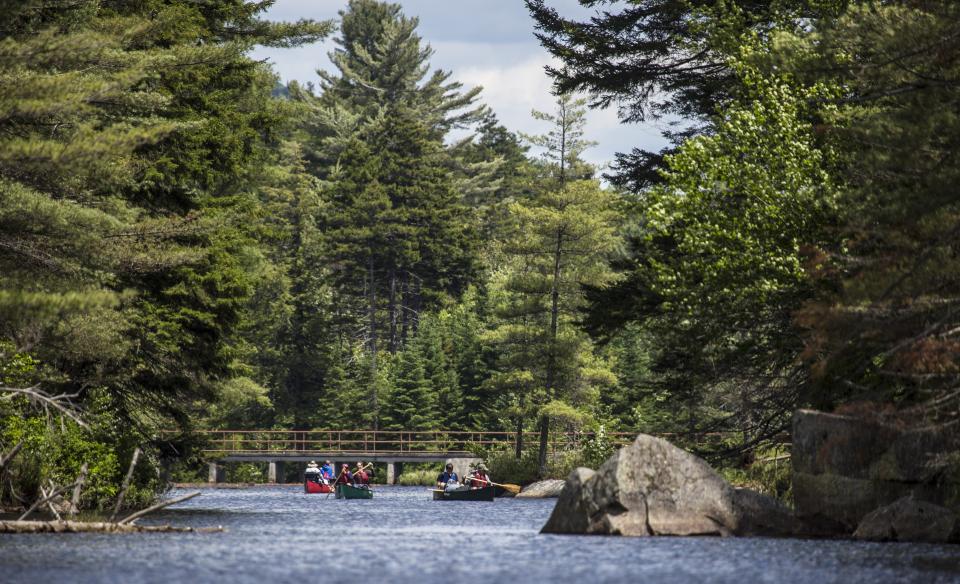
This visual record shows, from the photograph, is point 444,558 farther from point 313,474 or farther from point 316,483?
point 313,474

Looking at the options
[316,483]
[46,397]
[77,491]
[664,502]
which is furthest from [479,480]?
[46,397]

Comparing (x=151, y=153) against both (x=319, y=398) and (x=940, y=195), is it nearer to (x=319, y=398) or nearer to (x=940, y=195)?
(x=940, y=195)

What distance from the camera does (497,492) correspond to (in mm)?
54562

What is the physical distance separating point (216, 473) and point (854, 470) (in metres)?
53.8

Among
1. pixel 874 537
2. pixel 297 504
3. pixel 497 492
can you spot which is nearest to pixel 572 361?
pixel 497 492

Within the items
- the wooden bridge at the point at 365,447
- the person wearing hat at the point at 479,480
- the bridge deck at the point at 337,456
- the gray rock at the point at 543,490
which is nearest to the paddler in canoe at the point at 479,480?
the person wearing hat at the point at 479,480

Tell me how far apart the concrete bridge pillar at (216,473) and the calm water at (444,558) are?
4295cm

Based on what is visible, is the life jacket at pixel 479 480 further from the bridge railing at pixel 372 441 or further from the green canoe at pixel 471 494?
the bridge railing at pixel 372 441

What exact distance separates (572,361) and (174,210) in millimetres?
31718

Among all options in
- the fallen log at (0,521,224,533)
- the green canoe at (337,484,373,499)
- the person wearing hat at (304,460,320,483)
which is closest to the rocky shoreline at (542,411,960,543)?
the fallen log at (0,521,224,533)

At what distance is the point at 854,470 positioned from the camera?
25.9m

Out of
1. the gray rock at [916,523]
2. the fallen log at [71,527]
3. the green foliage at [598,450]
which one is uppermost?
the green foliage at [598,450]

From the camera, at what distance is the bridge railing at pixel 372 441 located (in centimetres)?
6981

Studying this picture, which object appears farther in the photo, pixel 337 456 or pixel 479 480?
pixel 337 456
